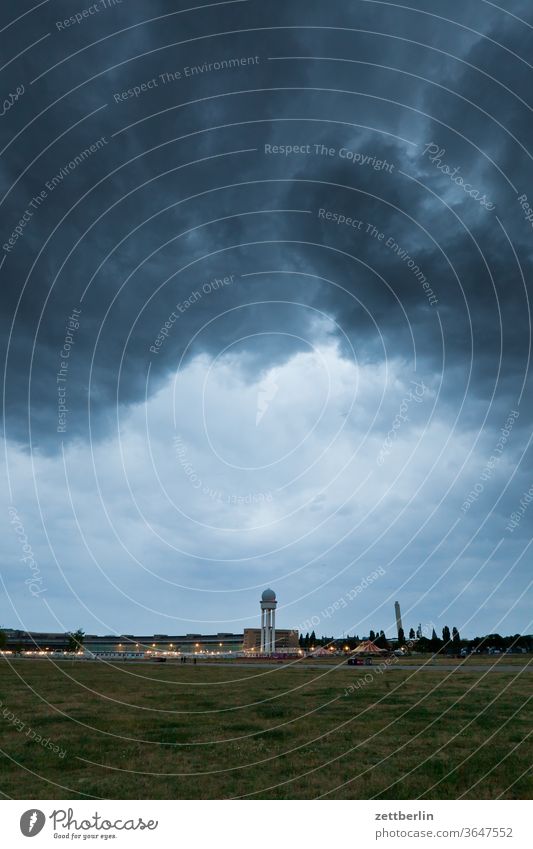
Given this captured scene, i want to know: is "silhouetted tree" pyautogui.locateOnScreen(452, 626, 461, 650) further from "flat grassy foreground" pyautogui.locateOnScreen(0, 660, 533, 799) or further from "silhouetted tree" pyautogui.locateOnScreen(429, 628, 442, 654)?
"flat grassy foreground" pyautogui.locateOnScreen(0, 660, 533, 799)

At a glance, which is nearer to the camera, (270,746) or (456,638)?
(270,746)

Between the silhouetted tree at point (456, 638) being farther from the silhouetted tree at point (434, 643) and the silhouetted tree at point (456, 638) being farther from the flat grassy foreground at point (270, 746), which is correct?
the flat grassy foreground at point (270, 746)

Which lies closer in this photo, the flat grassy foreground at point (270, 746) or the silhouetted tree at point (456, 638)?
the flat grassy foreground at point (270, 746)

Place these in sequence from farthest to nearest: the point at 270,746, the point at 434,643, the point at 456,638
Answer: the point at 456,638
the point at 434,643
the point at 270,746

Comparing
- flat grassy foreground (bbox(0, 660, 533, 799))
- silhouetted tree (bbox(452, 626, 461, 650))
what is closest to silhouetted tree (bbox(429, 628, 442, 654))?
silhouetted tree (bbox(452, 626, 461, 650))

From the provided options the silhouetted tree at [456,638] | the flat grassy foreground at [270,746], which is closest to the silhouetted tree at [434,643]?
the silhouetted tree at [456,638]

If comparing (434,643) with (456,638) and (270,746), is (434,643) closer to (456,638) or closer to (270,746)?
(456,638)

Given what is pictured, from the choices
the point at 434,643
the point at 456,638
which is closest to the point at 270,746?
the point at 434,643
